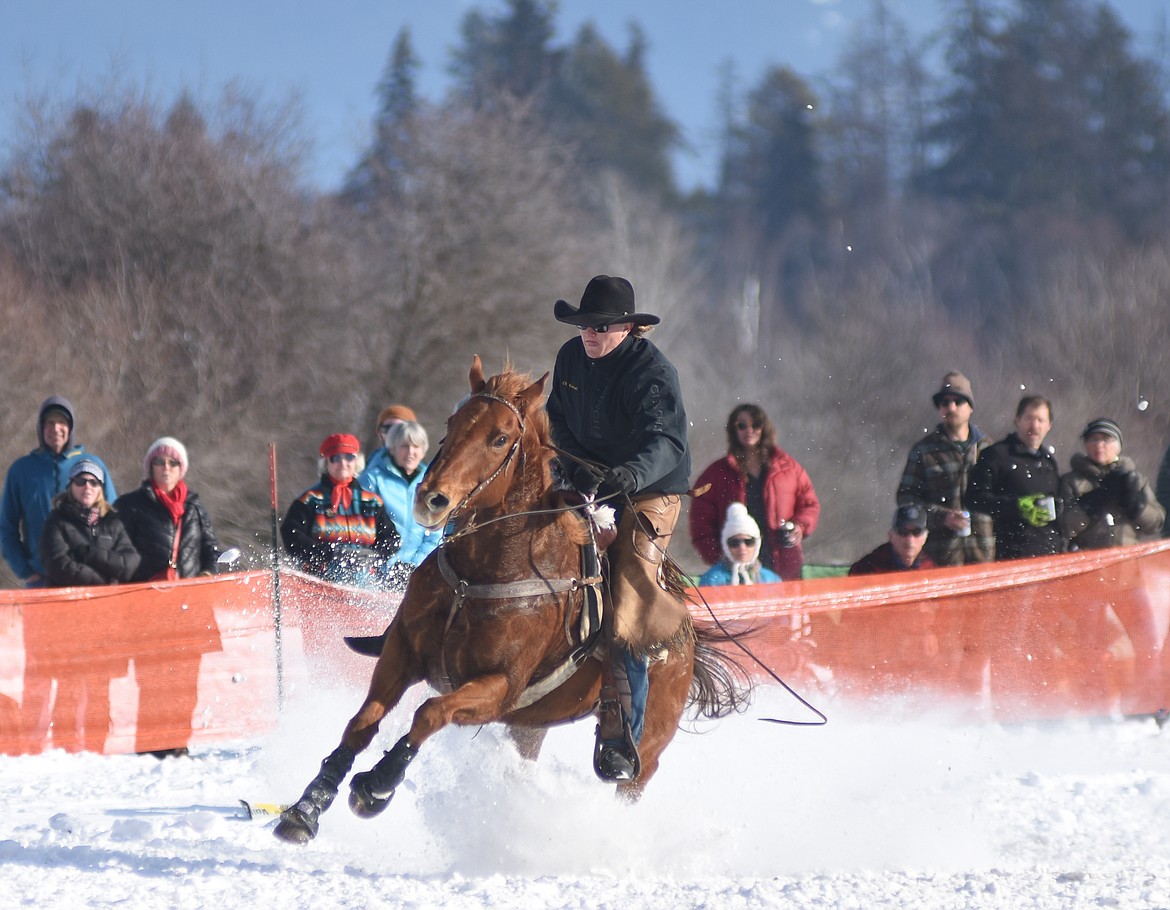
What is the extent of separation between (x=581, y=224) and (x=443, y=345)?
6.87 meters

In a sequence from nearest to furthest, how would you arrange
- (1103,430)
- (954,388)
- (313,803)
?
(313,803), (954,388), (1103,430)

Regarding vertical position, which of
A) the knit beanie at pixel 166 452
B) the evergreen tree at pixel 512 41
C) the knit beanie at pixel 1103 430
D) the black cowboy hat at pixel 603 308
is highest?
the evergreen tree at pixel 512 41

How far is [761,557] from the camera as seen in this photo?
32.0ft

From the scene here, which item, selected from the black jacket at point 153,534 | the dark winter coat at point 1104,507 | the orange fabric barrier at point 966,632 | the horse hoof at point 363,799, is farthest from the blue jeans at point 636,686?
the dark winter coat at point 1104,507

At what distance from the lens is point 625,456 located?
619 cm

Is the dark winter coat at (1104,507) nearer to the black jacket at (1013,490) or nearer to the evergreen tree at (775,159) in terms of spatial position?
the black jacket at (1013,490)

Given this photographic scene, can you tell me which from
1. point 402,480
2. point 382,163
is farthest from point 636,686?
point 382,163

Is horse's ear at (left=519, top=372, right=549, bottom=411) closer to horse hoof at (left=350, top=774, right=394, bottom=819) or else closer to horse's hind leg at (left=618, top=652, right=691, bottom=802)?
horse's hind leg at (left=618, top=652, right=691, bottom=802)

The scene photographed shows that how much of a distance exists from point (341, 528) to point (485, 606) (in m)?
3.55

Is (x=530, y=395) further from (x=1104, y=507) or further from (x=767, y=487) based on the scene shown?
(x=1104, y=507)

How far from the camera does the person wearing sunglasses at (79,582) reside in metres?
8.52

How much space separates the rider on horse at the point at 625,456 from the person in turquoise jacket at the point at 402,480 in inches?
118

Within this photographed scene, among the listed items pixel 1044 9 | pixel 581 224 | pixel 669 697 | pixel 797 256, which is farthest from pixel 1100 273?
pixel 669 697

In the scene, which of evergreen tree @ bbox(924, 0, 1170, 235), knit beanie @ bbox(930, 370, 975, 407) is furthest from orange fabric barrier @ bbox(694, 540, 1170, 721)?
evergreen tree @ bbox(924, 0, 1170, 235)
